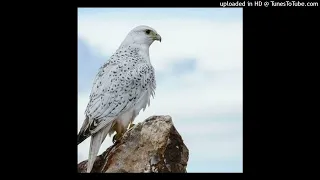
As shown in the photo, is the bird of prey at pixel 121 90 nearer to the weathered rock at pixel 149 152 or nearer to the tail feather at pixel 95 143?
the tail feather at pixel 95 143

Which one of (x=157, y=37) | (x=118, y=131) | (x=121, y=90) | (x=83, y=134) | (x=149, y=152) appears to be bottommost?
(x=149, y=152)

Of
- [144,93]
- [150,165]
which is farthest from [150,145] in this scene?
[144,93]

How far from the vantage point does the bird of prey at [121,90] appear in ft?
17.9

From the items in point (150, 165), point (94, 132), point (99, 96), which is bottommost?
point (150, 165)

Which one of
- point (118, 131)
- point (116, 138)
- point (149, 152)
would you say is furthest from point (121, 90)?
point (149, 152)

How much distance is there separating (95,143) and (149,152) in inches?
26.2

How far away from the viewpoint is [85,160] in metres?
5.76

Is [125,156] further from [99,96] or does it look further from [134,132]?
[99,96]

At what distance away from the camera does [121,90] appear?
18.5 ft

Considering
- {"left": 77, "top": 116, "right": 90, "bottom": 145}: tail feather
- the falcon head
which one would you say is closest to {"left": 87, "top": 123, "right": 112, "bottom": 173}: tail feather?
{"left": 77, "top": 116, "right": 90, "bottom": 145}: tail feather

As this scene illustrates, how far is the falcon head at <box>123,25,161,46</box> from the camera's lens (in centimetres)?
604

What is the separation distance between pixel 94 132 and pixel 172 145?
3.16 feet

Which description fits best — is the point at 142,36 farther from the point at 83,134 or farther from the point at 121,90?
the point at 83,134

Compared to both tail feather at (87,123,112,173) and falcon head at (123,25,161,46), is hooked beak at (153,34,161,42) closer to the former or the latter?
falcon head at (123,25,161,46)
